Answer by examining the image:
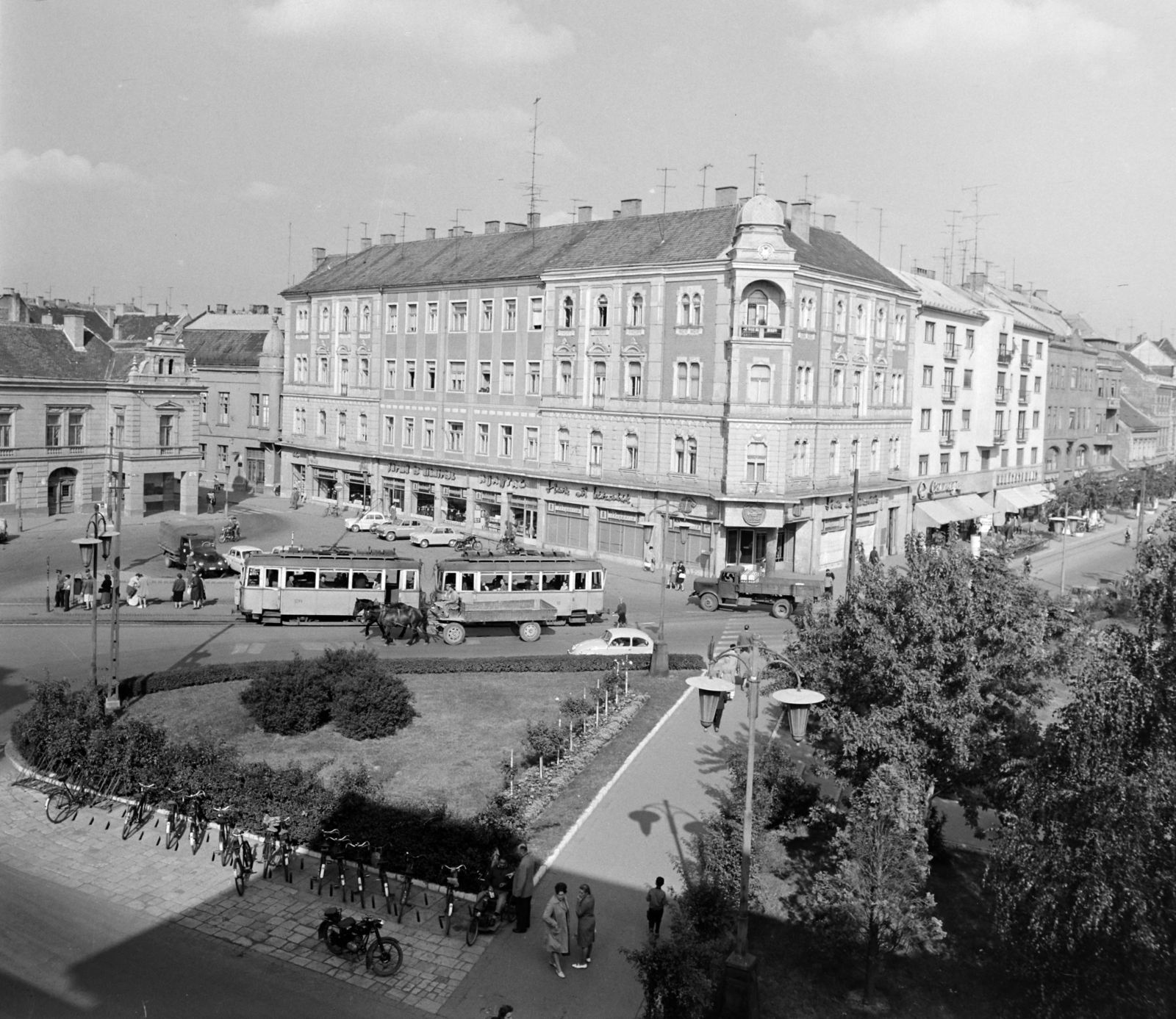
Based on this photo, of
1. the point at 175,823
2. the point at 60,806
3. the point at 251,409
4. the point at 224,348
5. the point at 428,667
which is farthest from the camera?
the point at 224,348

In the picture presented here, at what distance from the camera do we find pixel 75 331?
64.6 meters

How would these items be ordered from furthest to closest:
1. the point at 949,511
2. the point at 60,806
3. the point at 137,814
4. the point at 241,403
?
1. the point at 241,403
2. the point at 949,511
3. the point at 60,806
4. the point at 137,814

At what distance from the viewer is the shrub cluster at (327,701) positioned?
2866 centimetres

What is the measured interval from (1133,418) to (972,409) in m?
40.5

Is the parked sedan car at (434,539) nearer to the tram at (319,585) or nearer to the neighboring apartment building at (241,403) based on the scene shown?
the tram at (319,585)

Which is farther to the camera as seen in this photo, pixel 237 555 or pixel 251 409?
pixel 251 409

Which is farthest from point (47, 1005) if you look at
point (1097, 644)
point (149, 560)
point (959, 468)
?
point (959, 468)

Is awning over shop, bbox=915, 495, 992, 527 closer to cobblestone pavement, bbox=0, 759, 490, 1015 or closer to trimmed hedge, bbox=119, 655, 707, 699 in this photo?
trimmed hedge, bbox=119, 655, 707, 699

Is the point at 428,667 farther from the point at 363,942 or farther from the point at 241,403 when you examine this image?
the point at 241,403

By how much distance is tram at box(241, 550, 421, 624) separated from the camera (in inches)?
1593

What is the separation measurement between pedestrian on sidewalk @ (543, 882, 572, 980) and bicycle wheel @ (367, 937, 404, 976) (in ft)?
7.93

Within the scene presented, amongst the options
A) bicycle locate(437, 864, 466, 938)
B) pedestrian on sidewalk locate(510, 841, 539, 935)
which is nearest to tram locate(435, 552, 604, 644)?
bicycle locate(437, 864, 466, 938)

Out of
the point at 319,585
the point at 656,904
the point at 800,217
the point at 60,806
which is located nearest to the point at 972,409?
the point at 800,217

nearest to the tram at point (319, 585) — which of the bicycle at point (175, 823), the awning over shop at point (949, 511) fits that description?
the bicycle at point (175, 823)
